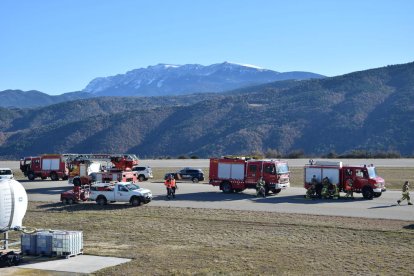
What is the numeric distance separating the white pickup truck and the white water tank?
12.3m

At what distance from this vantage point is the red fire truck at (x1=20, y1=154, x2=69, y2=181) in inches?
1932

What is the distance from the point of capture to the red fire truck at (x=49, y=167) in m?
49.1

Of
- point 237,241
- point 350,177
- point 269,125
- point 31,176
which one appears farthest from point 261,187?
point 269,125

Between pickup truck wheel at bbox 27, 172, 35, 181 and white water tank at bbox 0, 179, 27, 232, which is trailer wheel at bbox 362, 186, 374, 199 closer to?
white water tank at bbox 0, 179, 27, 232

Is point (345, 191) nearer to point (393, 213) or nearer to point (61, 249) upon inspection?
point (393, 213)

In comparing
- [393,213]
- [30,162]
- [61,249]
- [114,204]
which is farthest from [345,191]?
[30,162]

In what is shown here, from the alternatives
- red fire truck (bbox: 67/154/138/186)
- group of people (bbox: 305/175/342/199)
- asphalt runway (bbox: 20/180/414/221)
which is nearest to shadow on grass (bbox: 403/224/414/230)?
asphalt runway (bbox: 20/180/414/221)

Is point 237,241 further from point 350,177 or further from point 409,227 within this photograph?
point 350,177

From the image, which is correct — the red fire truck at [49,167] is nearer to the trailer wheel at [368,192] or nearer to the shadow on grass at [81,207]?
the shadow on grass at [81,207]

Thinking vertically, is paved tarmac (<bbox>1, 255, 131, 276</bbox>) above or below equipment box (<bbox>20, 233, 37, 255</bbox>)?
below

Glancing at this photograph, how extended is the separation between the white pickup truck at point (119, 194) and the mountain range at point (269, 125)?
79219 mm

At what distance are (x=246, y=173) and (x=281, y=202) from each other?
4.97 metres

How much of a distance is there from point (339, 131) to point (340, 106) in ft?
52.2

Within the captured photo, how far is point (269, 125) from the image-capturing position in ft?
414
